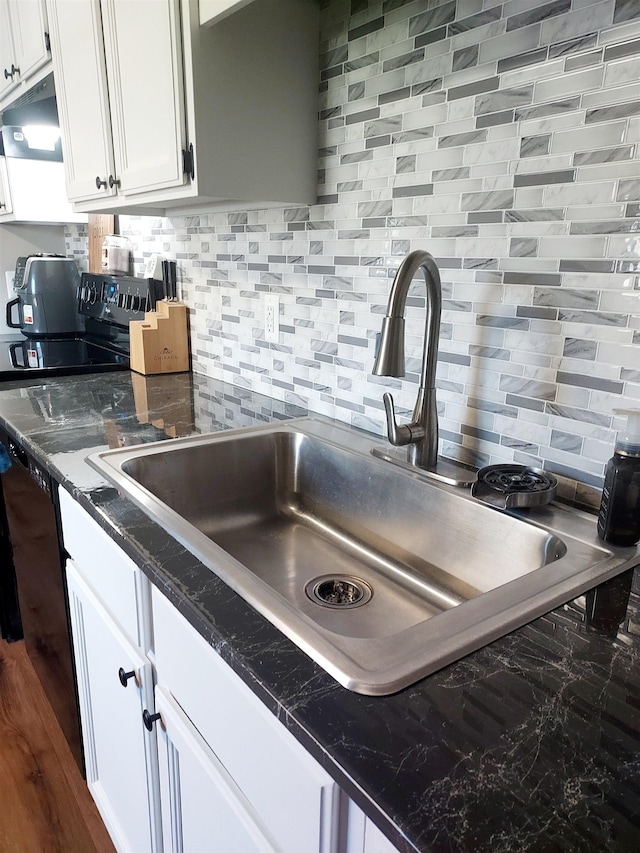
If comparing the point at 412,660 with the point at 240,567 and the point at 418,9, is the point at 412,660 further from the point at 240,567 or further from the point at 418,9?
the point at 418,9

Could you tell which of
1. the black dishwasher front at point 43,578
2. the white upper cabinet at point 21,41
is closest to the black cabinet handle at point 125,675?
the black dishwasher front at point 43,578

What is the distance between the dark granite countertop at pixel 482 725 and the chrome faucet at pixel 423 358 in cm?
45

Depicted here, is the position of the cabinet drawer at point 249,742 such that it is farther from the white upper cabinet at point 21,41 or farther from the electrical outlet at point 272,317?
the white upper cabinet at point 21,41

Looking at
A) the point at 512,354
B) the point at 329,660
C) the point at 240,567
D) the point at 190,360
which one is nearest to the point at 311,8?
the point at 512,354

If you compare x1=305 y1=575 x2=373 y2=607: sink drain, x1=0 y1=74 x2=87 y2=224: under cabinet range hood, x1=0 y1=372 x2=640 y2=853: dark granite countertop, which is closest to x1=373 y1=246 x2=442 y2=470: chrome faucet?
x1=305 y1=575 x2=373 y2=607: sink drain

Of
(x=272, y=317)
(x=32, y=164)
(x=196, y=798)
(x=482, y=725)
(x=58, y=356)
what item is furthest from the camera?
(x=32, y=164)

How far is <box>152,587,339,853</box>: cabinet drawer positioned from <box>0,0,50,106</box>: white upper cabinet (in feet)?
6.25

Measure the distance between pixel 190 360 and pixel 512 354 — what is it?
54.1 inches

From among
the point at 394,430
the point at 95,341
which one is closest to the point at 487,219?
the point at 394,430

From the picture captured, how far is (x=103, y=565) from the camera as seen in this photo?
1.06 m

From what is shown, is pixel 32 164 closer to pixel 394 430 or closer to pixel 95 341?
Answer: pixel 95 341

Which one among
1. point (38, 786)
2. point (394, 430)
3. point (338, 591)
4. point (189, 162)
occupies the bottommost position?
point (38, 786)

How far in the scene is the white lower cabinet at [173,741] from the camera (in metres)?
0.59

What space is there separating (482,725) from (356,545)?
0.72 meters
